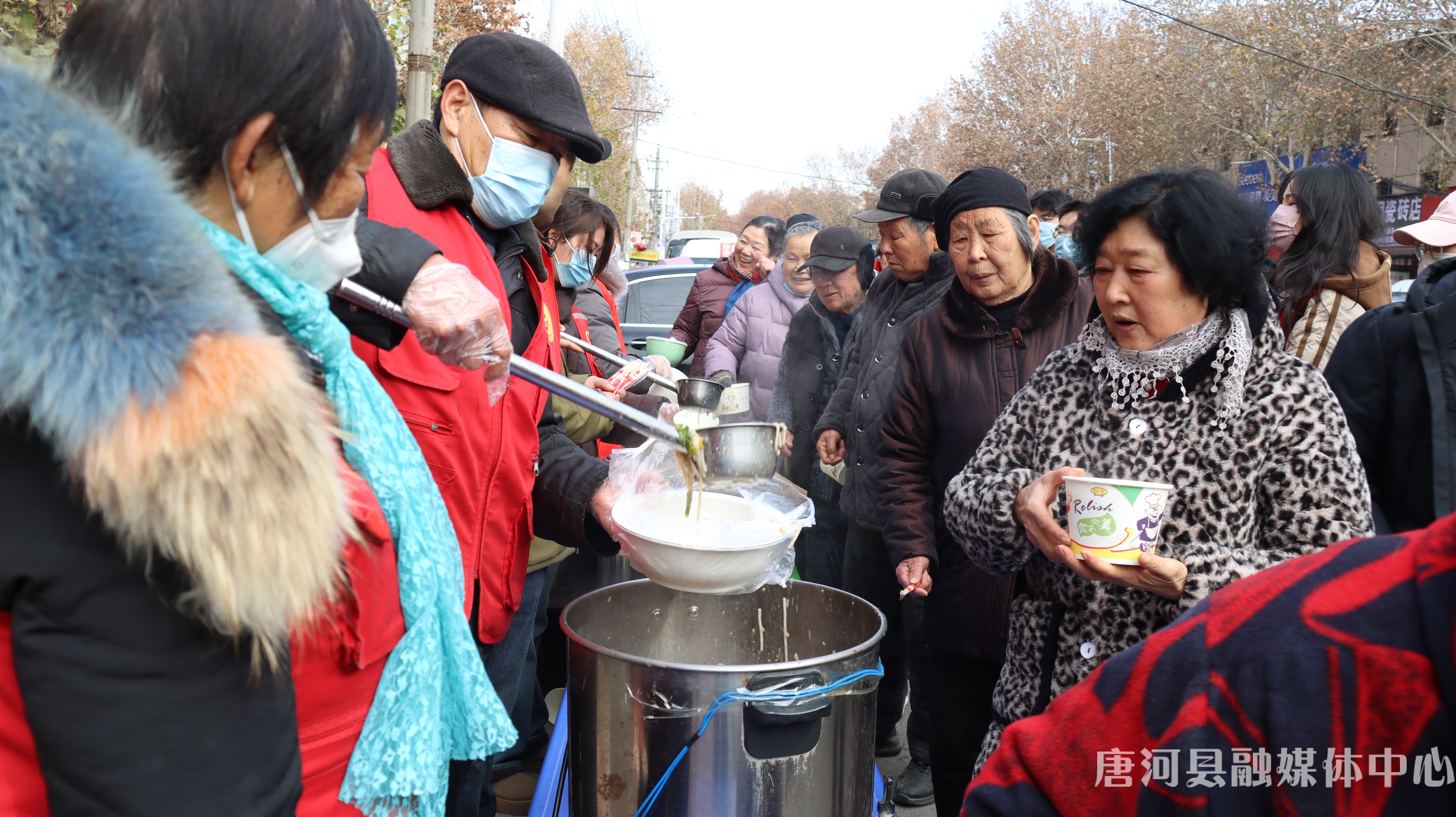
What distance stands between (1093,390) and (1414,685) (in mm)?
1418

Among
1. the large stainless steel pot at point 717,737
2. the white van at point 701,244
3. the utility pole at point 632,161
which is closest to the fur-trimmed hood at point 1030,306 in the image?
the large stainless steel pot at point 717,737

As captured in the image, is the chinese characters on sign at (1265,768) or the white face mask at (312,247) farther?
the white face mask at (312,247)

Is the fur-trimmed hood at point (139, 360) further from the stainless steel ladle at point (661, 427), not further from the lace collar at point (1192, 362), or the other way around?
the lace collar at point (1192, 362)

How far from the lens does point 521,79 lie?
2225 mm

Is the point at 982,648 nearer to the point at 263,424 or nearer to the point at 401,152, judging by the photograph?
the point at 401,152

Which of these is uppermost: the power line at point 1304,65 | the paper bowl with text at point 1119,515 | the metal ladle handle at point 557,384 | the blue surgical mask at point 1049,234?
the power line at point 1304,65

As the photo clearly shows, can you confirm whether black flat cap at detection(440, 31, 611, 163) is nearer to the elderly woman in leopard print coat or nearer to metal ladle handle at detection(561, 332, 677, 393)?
metal ladle handle at detection(561, 332, 677, 393)

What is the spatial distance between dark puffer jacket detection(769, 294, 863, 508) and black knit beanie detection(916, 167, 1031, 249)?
1.27m

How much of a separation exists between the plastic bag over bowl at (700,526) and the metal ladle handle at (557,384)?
290 mm

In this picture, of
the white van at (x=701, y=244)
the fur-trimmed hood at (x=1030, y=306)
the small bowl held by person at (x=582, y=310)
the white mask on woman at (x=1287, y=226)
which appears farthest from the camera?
the white van at (x=701, y=244)

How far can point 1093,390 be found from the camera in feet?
7.04

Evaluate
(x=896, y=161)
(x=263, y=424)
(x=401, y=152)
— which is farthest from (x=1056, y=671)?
(x=896, y=161)

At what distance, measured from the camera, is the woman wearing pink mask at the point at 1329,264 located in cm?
371

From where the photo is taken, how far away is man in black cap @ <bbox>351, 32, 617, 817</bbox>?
78.5 inches
